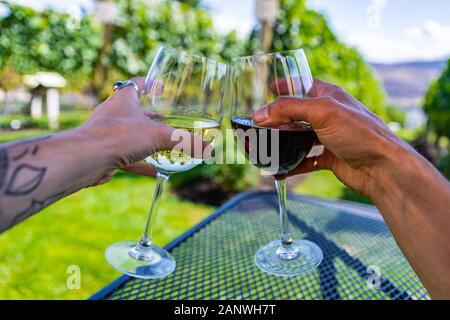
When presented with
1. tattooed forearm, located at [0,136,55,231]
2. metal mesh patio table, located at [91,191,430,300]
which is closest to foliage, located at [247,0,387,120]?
metal mesh patio table, located at [91,191,430,300]

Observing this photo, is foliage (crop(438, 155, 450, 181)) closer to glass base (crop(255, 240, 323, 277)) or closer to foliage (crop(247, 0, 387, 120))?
foliage (crop(247, 0, 387, 120))

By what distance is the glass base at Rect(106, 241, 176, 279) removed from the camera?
4.05 feet

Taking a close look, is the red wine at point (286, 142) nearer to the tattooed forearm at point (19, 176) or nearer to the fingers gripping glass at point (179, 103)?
the fingers gripping glass at point (179, 103)

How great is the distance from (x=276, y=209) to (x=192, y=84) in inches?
49.2

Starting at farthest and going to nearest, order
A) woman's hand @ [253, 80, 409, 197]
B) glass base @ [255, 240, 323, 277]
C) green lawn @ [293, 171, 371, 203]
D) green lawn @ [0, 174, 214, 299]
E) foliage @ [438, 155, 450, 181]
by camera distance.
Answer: foliage @ [438, 155, 450, 181], green lawn @ [293, 171, 371, 203], green lawn @ [0, 174, 214, 299], glass base @ [255, 240, 323, 277], woman's hand @ [253, 80, 409, 197]

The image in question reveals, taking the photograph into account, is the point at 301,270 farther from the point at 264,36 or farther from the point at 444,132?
the point at 444,132

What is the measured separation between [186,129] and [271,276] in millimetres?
683

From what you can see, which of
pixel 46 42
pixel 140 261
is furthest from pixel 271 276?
pixel 46 42

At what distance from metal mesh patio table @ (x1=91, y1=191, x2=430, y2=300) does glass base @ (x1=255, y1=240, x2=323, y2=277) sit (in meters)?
0.10

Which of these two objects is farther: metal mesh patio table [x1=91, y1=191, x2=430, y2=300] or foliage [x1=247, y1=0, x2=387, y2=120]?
foliage [x1=247, y1=0, x2=387, y2=120]

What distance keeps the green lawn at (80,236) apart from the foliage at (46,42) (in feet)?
19.4

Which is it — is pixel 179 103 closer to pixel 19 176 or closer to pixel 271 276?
pixel 19 176

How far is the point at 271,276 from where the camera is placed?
1455mm

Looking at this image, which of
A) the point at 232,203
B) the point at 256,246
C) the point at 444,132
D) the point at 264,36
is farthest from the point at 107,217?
the point at 444,132
